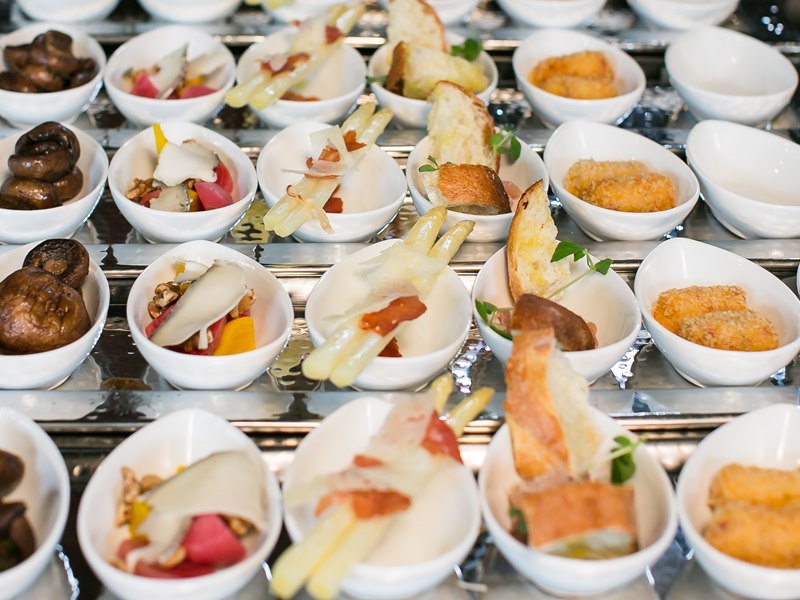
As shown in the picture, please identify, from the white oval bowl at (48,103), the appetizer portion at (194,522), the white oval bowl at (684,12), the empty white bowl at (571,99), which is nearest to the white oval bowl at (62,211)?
the white oval bowl at (48,103)

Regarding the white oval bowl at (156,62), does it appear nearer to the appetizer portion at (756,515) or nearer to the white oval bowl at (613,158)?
the white oval bowl at (613,158)

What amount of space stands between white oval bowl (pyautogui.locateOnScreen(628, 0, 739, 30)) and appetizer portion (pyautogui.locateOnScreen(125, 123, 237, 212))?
7.98ft

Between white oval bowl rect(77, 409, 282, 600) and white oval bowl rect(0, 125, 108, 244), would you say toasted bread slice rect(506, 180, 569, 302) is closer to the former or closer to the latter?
white oval bowl rect(77, 409, 282, 600)

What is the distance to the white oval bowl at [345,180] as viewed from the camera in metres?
3.13

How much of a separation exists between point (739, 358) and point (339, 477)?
4.09 ft

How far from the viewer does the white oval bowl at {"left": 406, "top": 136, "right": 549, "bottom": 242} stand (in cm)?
309

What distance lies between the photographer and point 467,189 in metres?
3.06

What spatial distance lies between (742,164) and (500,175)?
Answer: 97 cm

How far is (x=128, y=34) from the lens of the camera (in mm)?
4246

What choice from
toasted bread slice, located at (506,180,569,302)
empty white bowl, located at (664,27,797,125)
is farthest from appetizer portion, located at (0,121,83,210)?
empty white bowl, located at (664,27,797,125)

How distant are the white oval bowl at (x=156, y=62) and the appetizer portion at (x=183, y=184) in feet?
1.46

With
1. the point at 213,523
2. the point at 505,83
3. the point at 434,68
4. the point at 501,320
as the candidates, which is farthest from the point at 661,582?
the point at 505,83

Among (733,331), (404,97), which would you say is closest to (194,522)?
(733,331)

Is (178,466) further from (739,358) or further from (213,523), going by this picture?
(739,358)
